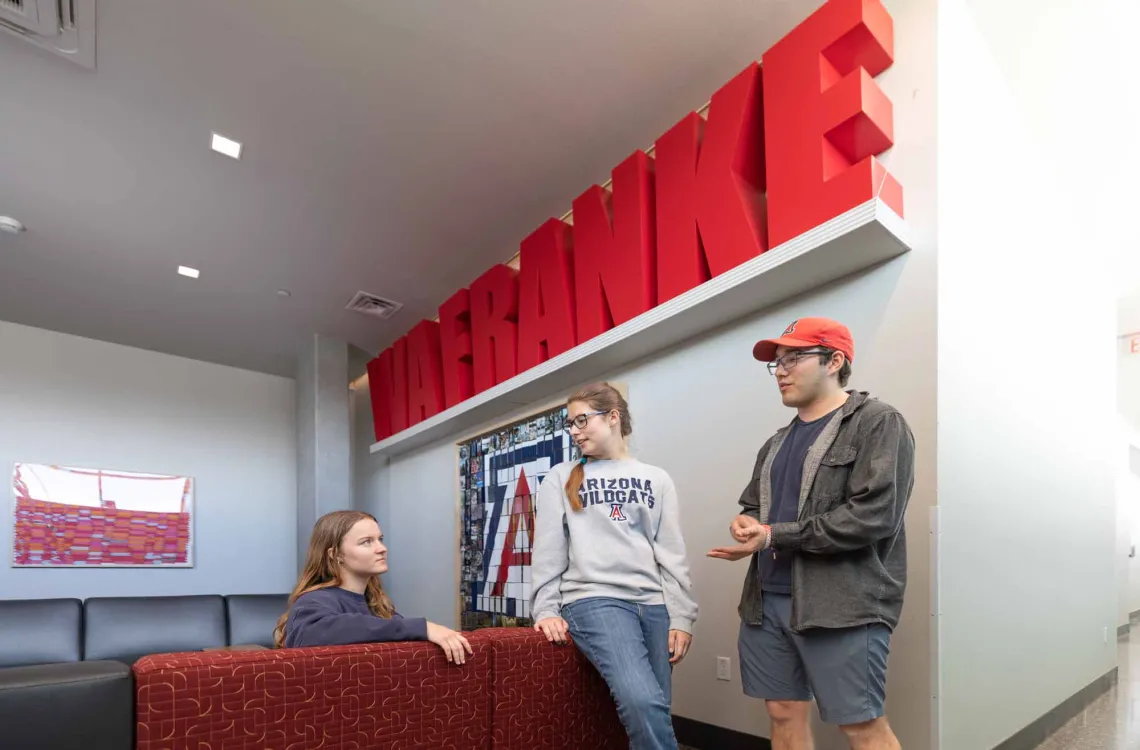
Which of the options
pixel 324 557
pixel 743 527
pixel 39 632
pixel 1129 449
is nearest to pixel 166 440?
pixel 39 632

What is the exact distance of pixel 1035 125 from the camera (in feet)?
11.6

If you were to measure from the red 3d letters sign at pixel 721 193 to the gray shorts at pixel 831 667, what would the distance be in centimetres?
145

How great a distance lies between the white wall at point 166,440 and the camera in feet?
20.4

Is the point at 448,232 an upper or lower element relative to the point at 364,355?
upper

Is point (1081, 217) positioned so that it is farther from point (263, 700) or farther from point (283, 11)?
point (263, 700)

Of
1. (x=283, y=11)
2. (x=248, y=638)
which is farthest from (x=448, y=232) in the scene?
(x=248, y=638)

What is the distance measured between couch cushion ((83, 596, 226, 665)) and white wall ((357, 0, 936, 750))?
2956 millimetres

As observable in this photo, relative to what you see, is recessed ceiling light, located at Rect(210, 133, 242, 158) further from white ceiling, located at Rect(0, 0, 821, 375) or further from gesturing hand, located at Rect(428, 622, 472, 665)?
gesturing hand, located at Rect(428, 622, 472, 665)

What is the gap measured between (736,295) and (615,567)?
131cm

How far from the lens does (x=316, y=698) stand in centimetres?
145

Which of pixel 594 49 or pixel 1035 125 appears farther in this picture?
pixel 1035 125

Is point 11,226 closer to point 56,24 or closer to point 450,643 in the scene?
point 56,24

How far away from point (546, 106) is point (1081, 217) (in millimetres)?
3127

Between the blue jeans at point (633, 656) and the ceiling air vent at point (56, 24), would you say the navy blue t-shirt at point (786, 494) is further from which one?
the ceiling air vent at point (56, 24)
